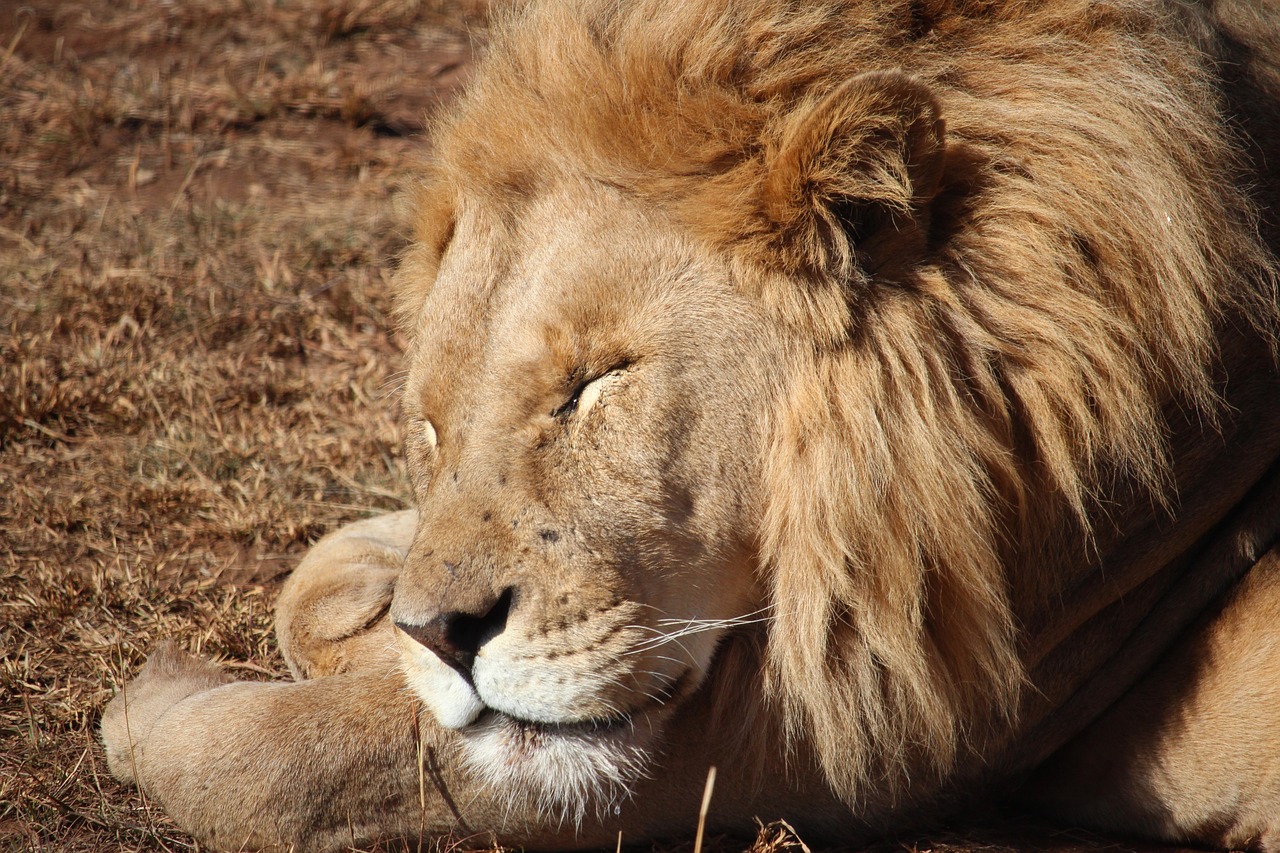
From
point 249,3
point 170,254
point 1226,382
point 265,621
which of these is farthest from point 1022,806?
point 249,3

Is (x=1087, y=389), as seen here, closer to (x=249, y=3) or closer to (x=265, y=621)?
(x=265, y=621)

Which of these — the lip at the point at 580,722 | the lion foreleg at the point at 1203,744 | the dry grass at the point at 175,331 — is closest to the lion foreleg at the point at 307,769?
the dry grass at the point at 175,331

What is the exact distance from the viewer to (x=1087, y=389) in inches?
90.7

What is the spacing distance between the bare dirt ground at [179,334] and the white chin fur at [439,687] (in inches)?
25.4

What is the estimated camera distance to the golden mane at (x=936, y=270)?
2264 mm

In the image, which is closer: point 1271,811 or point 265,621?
point 1271,811

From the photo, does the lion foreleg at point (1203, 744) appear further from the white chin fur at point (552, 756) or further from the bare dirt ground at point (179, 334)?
the white chin fur at point (552, 756)

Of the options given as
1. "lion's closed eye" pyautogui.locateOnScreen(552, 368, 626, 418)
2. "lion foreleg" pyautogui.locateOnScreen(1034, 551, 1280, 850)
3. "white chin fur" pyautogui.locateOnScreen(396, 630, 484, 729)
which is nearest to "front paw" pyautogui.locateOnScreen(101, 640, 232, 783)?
"white chin fur" pyautogui.locateOnScreen(396, 630, 484, 729)

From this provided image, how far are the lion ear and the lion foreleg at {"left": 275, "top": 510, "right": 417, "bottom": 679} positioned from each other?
1.22m

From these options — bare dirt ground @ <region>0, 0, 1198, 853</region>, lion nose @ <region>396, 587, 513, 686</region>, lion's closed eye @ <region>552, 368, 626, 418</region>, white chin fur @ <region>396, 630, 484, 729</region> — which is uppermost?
lion's closed eye @ <region>552, 368, 626, 418</region>

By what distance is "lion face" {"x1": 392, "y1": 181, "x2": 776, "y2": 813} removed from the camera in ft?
7.09

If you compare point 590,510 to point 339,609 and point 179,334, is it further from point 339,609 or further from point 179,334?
point 179,334

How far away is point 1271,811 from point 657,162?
184cm

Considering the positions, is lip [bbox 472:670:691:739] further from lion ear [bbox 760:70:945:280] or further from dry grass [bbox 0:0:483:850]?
lion ear [bbox 760:70:945:280]
